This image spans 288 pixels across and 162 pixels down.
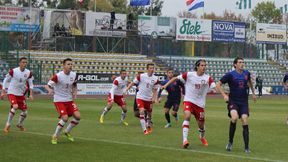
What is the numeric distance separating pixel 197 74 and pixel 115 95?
9268 mm

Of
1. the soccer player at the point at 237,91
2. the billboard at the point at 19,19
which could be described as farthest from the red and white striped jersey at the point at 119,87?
the billboard at the point at 19,19

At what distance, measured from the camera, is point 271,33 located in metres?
74.2

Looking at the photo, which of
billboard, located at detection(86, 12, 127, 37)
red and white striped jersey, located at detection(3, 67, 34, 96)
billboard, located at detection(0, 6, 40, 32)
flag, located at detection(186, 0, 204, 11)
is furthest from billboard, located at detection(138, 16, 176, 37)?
red and white striped jersey, located at detection(3, 67, 34, 96)

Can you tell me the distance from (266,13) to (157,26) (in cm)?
4791

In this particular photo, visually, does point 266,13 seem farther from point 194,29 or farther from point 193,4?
point 193,4

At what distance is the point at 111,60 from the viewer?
62.1 metres

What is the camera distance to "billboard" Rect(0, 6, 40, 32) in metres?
57.8

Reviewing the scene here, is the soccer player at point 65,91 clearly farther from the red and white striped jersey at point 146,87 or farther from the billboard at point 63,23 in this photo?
the billboard at point 63,23

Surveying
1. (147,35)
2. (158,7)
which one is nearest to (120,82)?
(147,35)

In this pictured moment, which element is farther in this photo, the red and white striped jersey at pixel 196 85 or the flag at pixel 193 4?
the flag at pixel 193 4

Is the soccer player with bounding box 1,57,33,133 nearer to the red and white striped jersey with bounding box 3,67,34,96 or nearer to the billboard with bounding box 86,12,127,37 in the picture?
the red and white striped jersey with bounding box 3,67,34,96

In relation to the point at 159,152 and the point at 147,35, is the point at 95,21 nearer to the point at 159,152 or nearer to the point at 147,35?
the point at 147,35

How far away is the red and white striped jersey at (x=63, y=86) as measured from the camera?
16.6m

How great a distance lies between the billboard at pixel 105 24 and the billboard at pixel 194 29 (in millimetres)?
6453
